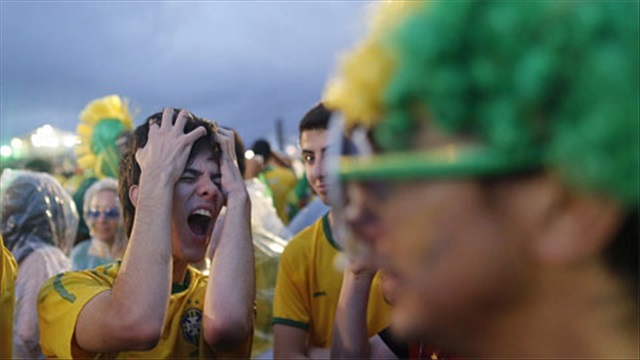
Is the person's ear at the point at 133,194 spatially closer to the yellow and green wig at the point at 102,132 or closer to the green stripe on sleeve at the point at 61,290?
the green stripe on sleeve at the point at 61,290

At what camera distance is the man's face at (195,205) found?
2779 millimetres

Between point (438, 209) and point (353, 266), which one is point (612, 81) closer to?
point (438, 209)

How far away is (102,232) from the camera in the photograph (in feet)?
16.7

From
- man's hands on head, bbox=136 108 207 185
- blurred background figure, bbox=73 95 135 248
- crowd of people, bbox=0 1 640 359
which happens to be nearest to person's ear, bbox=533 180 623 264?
crowd of people, bbox=0 1 640 359

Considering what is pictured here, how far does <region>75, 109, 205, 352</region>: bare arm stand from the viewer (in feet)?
7.52

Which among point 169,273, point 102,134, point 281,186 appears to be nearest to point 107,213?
point 102,134

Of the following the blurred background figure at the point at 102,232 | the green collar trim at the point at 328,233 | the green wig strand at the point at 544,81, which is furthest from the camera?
the blurred background figure at the point at 102,232

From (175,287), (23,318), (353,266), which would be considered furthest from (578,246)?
(23,318)

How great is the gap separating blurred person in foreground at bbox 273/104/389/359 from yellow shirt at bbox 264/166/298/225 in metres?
4.78

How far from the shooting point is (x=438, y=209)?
3.43 feet

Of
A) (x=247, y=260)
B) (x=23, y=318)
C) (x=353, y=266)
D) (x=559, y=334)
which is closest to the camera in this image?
(x=559, y=334)

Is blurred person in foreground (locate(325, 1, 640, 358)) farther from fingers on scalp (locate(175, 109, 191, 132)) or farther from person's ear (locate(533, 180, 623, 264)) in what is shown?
fingers on scalp (locate(175, 109, 191, 132))

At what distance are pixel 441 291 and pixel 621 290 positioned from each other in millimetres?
297

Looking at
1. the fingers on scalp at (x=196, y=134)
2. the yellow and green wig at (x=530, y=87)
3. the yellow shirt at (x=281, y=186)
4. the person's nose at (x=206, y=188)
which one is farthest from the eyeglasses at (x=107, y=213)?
the yellow and green wig at (x=530, y=87)
